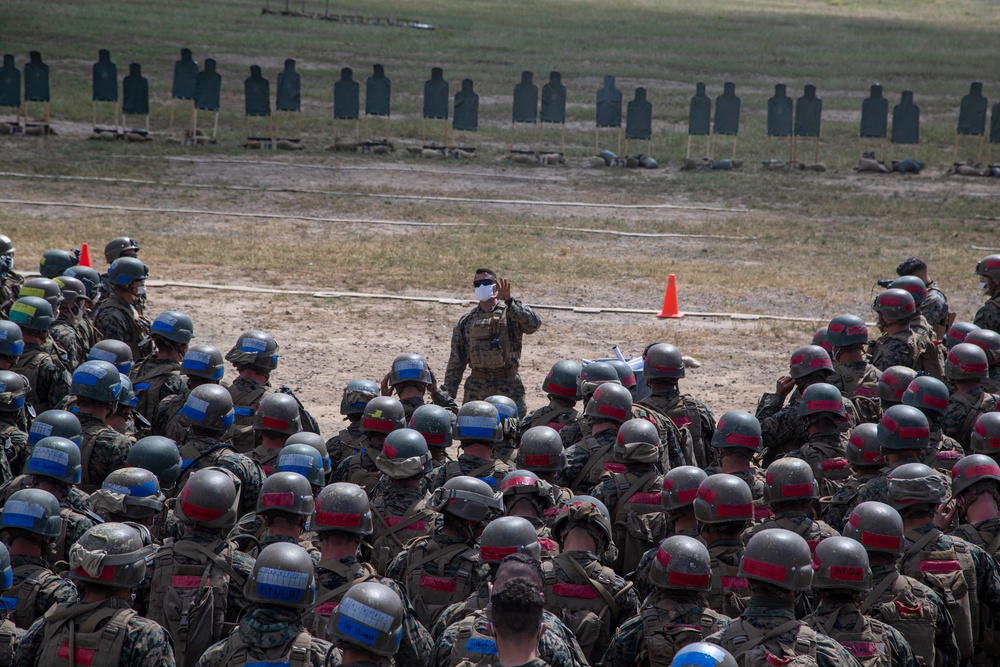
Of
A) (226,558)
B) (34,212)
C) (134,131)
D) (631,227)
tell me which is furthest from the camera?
(134,131)

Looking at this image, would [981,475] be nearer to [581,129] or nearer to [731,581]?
[731,581]

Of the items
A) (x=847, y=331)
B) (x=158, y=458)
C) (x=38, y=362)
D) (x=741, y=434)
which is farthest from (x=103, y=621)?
(x=847, y=331)

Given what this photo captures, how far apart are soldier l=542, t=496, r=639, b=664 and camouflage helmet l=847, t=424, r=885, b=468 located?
8.86ft

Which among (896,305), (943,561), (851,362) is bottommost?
(943,561)

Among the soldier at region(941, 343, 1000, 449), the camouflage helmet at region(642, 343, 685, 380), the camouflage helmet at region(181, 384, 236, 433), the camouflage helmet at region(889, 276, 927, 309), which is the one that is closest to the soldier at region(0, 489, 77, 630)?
the camouflage helmet at region(181, 384, 236, 433)

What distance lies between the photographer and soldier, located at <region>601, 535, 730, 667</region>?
5504 mm

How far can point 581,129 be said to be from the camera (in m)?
40.8

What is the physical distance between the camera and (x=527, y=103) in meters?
36.4

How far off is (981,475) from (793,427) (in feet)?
7.78

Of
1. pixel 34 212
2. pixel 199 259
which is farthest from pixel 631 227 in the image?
pixel 34 212

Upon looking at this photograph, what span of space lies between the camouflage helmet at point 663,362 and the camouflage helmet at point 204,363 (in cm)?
357

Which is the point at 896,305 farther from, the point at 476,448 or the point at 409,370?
the point at 476,448

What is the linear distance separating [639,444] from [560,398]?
1983 mm

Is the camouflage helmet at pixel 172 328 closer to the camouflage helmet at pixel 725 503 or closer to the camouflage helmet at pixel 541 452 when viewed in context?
the camouflage helmet at pixel 541 452
